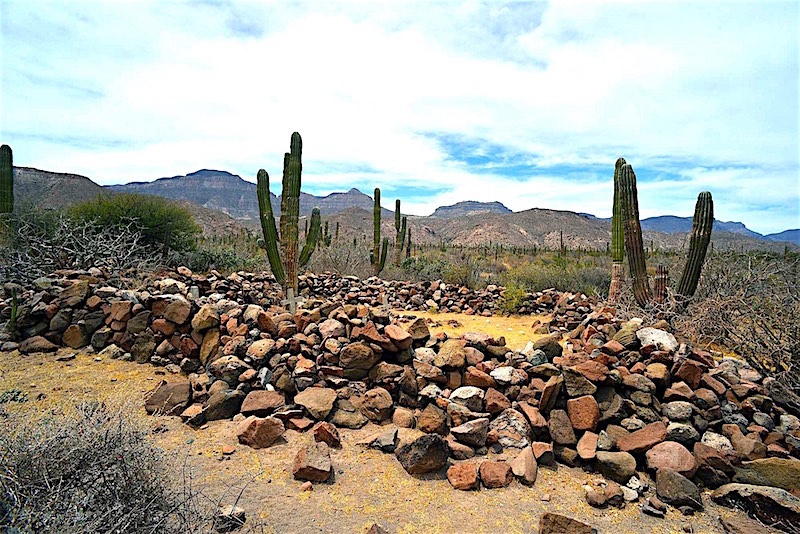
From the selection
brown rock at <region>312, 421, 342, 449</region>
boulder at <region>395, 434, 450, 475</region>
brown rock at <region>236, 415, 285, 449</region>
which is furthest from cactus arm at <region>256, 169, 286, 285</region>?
boulder at <region>395, 434, 450, 475</region>

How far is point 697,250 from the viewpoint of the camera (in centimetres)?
776

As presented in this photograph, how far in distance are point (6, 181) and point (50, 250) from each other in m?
3.58

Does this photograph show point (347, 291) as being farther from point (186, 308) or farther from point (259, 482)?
point (259, 482)

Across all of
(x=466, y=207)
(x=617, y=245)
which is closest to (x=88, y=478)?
(x=617, y=245)

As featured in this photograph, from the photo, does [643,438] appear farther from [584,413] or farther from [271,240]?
[271,240]

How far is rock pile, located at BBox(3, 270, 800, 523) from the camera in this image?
3.63 metres

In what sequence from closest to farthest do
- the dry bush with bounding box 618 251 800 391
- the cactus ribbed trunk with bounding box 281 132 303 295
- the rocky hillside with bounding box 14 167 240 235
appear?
the dry bush with bounding box 618 251 800 391 < the cactus ribbed trunk with bounding box 281 132 303 295 < the rocky hillside with bounding box 14 167 240 235

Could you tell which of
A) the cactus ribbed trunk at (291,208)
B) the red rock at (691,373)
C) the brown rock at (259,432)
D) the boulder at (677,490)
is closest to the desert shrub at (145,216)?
the cactus ribbed trunk at (291,208)

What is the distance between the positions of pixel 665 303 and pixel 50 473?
8.19 meters

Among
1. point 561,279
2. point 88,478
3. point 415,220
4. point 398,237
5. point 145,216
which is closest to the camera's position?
point 88,478

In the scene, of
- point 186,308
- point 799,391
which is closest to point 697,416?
point 799,391

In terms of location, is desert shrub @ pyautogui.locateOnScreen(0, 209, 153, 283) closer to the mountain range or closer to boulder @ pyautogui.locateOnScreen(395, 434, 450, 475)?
the mountain range

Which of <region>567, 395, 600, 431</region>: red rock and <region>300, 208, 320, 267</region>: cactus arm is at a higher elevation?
<region>300, 208, 320, 267</region>: cactus arm

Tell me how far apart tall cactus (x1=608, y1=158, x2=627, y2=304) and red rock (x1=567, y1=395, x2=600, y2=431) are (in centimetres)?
571
